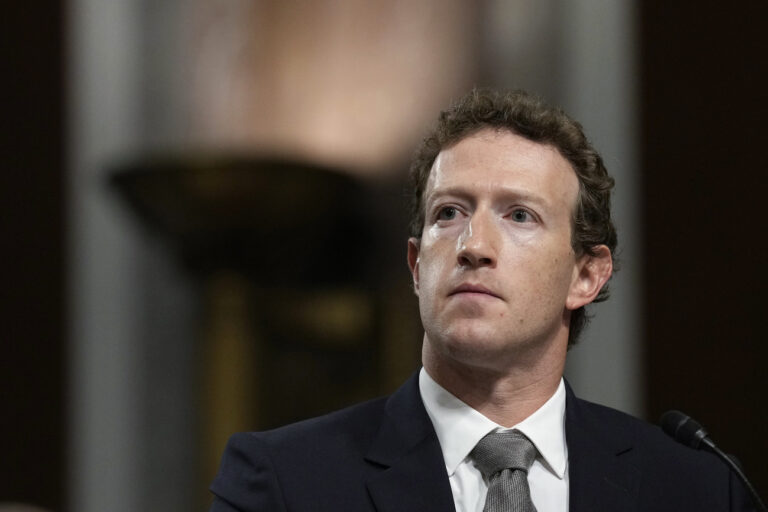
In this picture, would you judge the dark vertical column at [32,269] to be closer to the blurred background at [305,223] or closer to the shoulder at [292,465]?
the blurred background at [305,223]

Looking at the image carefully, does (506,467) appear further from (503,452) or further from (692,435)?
(692,435)

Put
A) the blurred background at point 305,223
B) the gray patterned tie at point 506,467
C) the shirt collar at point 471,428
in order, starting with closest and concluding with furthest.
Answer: the gray patterned tie at point 506,467 < the shirt collar at point 471,428 < the blurred background at point 305,223

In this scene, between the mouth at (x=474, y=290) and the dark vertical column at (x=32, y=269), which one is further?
the dark vertical column at (x=32, y=269)

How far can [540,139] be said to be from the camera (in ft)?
8.03

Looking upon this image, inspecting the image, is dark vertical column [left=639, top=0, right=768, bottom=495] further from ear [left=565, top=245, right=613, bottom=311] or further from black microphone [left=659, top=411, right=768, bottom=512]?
black microphone [left=659, top=411, right=768, bottom=512]

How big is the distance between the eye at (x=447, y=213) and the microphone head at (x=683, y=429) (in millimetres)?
529

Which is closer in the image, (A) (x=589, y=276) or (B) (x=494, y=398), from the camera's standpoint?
(B) (x=494, y=398)

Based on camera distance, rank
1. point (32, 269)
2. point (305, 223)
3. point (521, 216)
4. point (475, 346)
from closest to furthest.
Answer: point (475, 346) → point (521, 216) → point (305, 223) → point (32, 269)

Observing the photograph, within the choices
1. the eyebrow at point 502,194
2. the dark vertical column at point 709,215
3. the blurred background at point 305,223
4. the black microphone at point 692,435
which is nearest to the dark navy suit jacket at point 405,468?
the black microphone at point 692,435

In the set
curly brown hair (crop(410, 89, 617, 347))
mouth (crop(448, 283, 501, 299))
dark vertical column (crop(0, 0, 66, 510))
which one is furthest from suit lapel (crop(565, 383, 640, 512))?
dark vertical column (crop(0, 0, 66, 510))

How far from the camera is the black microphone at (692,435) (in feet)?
7.38

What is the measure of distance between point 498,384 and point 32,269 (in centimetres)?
301

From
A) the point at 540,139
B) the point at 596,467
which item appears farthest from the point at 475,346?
the point at 540,139

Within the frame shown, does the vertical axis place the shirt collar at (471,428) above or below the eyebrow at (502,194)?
below
